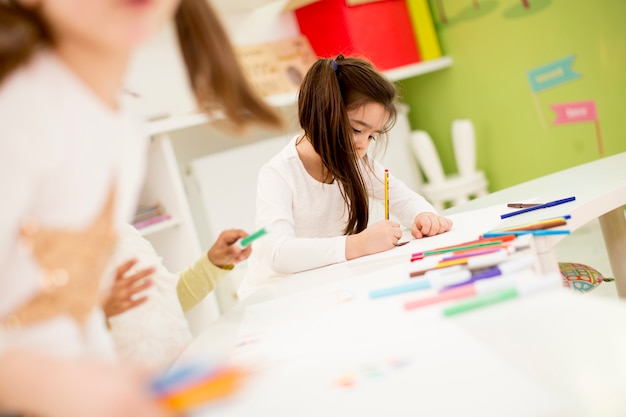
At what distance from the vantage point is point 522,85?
Answer: 2.53m

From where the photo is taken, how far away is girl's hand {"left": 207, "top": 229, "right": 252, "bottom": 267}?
0.98m

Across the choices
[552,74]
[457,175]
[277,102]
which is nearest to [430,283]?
[277,102]

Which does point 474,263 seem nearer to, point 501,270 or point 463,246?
point 501,270

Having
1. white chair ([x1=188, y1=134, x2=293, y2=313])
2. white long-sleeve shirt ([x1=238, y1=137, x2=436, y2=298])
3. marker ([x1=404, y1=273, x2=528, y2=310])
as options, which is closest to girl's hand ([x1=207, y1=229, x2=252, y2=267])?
white long-sleeve shirt ([x1=238, y1=137, x2=436, y2=298])

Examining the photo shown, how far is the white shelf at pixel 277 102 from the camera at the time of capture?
217 centimetres

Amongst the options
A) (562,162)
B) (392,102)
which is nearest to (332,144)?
(392,102)

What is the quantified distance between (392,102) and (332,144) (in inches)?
6.5

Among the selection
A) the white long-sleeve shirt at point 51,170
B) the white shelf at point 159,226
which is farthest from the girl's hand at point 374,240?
the white shelf at point 159,226

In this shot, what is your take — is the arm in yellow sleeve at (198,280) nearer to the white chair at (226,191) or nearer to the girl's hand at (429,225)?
the girl's hand at (429,225)

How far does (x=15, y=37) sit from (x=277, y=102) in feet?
6.32

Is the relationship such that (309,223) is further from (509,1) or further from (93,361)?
(509,1)

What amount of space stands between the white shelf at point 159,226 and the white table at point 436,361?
4.68 ft

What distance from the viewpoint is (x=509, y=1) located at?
8.11 ft

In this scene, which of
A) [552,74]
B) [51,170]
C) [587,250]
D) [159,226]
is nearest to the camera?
[51,170]
